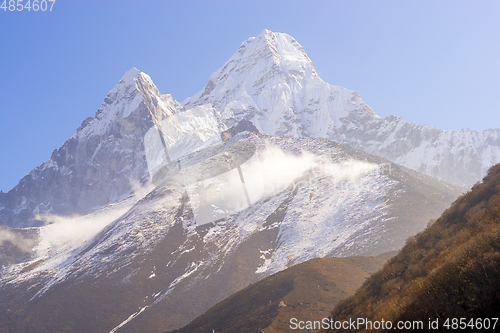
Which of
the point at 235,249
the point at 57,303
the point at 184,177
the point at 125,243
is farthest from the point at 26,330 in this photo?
the point at 184,177

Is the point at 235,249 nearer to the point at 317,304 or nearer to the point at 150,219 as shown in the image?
the point at 150,219

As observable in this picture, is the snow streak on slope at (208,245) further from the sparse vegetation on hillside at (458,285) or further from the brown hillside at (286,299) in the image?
the sparse vegetation on hillside at (458,285)

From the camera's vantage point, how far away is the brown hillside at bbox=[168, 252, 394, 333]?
38.6 meters

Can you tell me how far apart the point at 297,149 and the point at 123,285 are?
8680cm

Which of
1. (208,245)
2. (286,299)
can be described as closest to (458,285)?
(286,299)

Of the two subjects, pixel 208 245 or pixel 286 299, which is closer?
pixel 286 299

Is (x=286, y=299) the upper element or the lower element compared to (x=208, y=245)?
lower

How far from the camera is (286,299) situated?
41906 mm

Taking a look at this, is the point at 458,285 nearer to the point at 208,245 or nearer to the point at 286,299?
the point at 286,299

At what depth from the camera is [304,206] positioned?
106m

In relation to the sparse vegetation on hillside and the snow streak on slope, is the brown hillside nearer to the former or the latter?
the sparse vegetation on hillside

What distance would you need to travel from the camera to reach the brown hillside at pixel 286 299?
38.6m

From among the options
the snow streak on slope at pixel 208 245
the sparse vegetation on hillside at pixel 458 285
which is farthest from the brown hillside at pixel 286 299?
the snow streak on slope at pixel 208 245

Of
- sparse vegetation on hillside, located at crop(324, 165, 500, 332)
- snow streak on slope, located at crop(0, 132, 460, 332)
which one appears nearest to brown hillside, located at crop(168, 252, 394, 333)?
sparse vegetation on hillside, located at crop(324, 165, 500, 332)
